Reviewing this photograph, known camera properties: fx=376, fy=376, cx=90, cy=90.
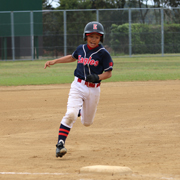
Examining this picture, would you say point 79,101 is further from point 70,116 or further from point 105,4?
point 105,4

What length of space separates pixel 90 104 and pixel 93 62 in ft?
1.99

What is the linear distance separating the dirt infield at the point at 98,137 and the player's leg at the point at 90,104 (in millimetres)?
464

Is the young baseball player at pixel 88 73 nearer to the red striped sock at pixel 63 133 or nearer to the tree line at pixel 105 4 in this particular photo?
the red striped sock at pixel 63 133

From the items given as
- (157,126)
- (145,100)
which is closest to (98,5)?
(145,100)

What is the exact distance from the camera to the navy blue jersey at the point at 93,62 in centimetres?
513

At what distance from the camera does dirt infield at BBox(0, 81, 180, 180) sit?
14.4 feet

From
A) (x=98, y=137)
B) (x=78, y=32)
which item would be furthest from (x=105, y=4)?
(x=98, y=137)

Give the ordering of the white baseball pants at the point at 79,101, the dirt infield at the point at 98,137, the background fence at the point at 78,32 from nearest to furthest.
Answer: the dirt infield at the point at 98,137 → the white baseball pants at the point at 79,101 → the background fence at the point at 78,32

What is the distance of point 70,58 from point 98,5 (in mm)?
40778

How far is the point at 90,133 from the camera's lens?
6.55 metres

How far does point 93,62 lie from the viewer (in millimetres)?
5121

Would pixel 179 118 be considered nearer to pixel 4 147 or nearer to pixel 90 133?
pixel 90 133

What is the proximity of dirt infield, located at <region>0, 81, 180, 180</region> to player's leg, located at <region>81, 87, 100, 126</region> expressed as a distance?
464 mm

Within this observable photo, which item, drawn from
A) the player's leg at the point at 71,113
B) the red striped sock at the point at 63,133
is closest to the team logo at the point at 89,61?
the player's leg at the point at 71,113
